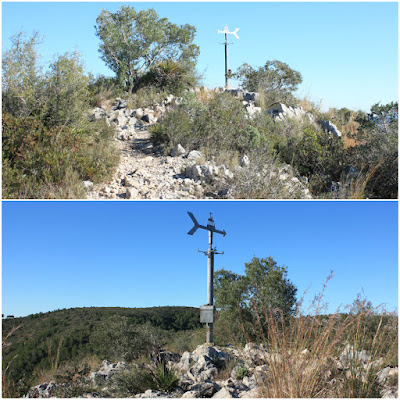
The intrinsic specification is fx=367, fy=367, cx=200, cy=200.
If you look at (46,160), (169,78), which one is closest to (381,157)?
(46,160)

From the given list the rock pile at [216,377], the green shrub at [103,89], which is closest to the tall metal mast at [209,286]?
the rock pile at [216,377]

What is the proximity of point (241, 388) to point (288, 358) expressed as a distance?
2028 millimetres

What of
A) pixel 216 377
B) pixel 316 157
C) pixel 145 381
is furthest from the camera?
pixel 316 157

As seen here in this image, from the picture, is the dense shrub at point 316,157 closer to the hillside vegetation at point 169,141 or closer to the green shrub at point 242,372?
the hillside vegetation at point 169,141

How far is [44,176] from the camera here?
6.98m

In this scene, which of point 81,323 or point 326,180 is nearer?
point 326,180

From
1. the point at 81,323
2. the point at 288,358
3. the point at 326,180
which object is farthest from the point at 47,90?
the point at 81,323

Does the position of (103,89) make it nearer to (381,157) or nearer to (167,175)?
(167,175)

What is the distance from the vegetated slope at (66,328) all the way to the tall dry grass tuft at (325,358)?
815 cm

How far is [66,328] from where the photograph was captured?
14547 mm

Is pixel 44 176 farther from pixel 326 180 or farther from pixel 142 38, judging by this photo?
pixel 142 38

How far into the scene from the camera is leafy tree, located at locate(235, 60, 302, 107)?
16828mm

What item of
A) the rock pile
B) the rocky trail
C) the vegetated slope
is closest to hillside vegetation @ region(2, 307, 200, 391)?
the vegetated slope

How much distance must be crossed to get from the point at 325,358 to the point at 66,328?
44.3ft
